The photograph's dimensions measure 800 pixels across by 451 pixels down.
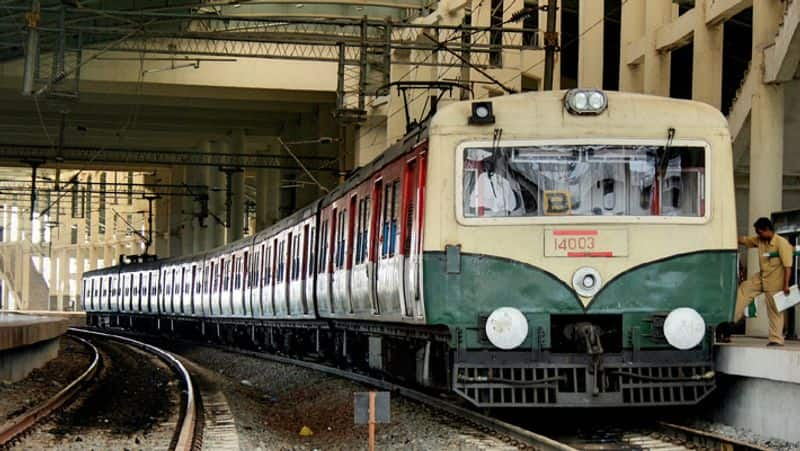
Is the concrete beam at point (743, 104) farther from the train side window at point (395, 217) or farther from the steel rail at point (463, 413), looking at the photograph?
the train side window at point (395, 217)

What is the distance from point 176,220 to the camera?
212 feet

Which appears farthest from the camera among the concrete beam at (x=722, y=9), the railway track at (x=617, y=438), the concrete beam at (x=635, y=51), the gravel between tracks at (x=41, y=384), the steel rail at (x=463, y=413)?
the concrete beam at (x=635, y=51)

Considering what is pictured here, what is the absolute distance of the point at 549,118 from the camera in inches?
472

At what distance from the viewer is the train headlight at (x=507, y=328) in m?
11.5

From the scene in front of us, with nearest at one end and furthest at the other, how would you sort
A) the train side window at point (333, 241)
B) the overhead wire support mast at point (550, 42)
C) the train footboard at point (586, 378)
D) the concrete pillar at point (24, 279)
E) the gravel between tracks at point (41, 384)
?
1. the train footboard at point (586, 378)
2. the gravel between tracks at point (41, 384)
3. the train side window at point (333, 241)
4. the overhead wire support mast at point (550, 42)
5. the concrete pillar at point (24, 279)

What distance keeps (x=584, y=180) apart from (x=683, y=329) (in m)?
1.51

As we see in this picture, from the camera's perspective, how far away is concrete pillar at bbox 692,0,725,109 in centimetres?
2244

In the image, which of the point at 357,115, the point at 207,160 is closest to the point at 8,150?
the point at 207,160

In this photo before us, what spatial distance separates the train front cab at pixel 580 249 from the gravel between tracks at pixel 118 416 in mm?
3246

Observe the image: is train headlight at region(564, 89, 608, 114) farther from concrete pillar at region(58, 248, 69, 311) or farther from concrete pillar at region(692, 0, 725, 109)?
concrete pillar at region(58, 248, 69, 311)

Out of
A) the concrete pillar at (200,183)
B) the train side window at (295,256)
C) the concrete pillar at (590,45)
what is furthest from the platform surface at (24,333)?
the concrete pillar at (200,183)

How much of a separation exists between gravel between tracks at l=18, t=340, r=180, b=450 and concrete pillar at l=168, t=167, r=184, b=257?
3869cm

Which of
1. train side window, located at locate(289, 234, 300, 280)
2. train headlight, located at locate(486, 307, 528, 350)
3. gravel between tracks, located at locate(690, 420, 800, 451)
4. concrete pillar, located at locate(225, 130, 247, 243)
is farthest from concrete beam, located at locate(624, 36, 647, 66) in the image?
concrete pillar, located at locate(225, 130, 247, 243)

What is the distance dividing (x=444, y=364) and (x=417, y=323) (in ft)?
2.22
